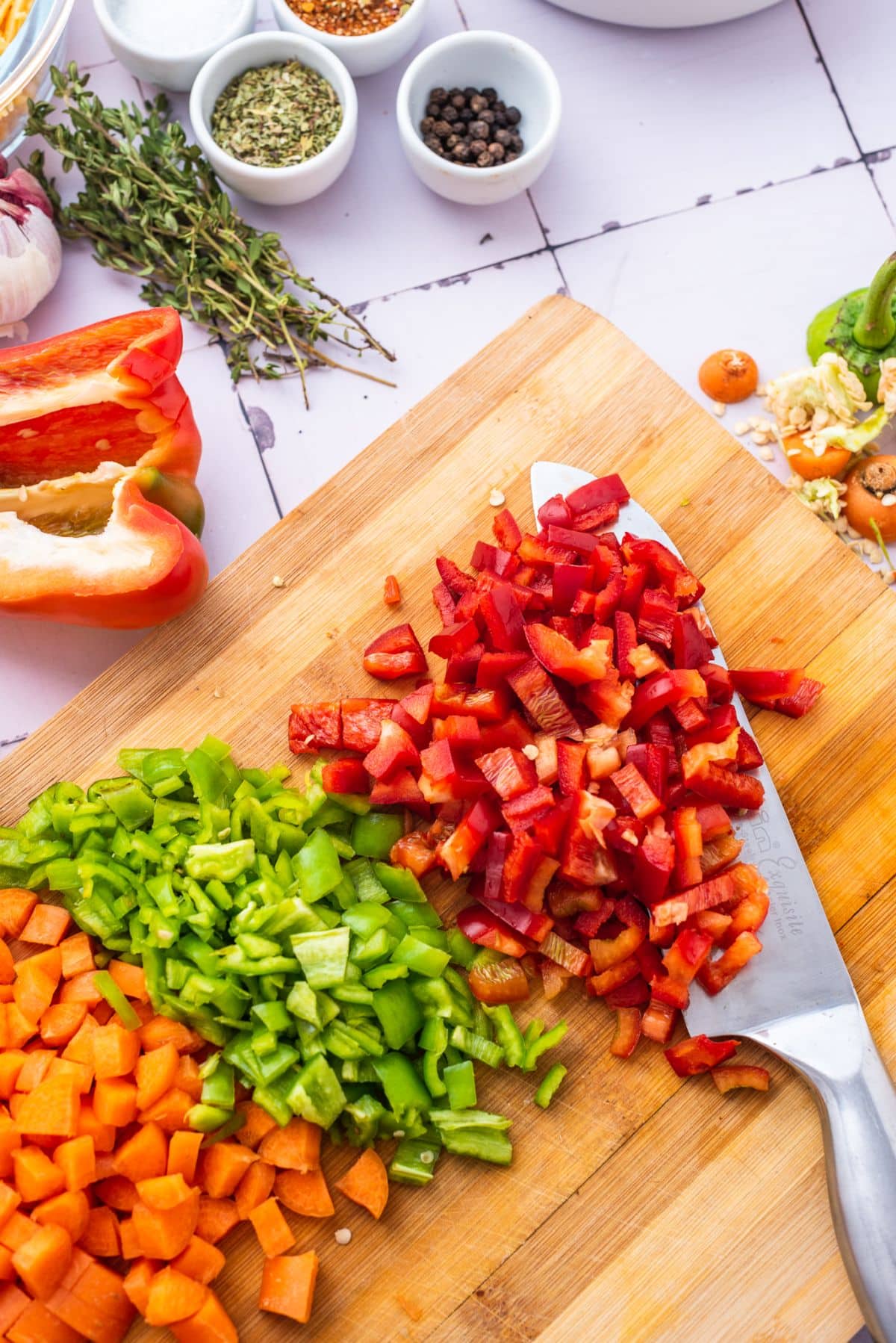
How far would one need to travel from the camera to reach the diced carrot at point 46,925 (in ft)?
7.07

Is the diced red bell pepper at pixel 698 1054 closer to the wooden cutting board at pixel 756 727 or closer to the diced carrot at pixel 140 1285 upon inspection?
the wooden cutting board at pixel 756 727

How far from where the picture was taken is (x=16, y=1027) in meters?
2.07

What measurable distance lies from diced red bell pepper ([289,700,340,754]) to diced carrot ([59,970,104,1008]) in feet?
1.87

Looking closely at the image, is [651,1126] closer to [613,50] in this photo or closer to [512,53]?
[512,53]

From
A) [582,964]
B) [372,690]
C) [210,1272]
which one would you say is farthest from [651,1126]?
[372,690]

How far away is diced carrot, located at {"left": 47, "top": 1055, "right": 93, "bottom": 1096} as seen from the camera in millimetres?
2002

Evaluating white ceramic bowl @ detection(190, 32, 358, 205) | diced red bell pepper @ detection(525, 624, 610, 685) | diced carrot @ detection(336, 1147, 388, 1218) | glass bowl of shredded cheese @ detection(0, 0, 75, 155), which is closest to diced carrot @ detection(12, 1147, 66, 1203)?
diced carrot @ detection(336, 1147, 388, 1218)

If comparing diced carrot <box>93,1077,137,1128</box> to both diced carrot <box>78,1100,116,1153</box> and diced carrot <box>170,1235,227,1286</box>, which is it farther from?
diced carrot <box>170,1235,227,1286</box>

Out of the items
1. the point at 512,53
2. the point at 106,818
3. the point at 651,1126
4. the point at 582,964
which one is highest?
the point at 512,53

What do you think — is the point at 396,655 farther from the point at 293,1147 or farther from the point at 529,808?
the point at 293,1147

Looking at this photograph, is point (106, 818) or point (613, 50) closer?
point (106, 818)

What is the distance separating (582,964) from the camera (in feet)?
7.00

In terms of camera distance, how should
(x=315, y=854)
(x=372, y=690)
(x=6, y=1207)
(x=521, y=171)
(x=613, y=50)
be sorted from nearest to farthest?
1. (x=6, y=1207)
2. (x=315, y=854)
3. (x=372, y=690)
4. (x=521, y=171)
5. (x=613, y=50)

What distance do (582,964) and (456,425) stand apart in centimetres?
114
